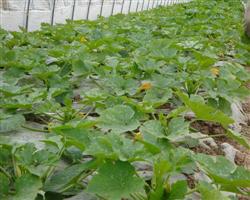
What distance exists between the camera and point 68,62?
8.84 feet

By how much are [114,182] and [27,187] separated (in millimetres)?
244

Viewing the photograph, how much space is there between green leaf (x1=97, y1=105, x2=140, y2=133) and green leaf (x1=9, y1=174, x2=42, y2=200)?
1.00 feet

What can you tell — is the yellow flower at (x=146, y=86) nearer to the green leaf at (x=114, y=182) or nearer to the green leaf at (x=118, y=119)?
the green leaf at (x=118, y=119)

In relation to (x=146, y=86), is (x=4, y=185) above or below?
above

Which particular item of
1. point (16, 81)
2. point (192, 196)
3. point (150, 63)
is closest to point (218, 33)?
point (150, 63)

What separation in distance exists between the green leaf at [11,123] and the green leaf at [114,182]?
2.23 ft

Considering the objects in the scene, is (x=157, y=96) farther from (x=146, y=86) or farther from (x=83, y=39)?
(x=83, y=39)

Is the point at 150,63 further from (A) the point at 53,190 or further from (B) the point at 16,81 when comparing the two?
(A) the point at 53,190

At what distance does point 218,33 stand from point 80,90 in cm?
318

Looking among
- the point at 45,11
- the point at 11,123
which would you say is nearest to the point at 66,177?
the point at 11,123

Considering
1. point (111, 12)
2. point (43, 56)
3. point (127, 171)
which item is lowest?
point (111, 12)

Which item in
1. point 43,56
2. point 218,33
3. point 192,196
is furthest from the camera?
point 218,33

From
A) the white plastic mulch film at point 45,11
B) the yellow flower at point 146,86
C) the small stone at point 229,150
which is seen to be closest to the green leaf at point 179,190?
the small stone at point 229,150

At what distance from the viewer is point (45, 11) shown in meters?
5.88
